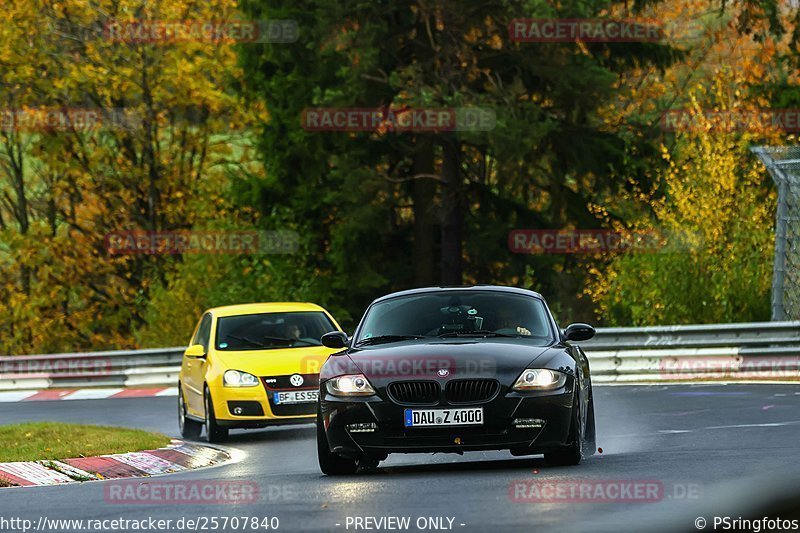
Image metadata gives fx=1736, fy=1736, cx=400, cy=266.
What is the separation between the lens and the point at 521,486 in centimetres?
1133

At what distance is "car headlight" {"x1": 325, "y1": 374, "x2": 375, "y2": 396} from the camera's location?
12.8 meters

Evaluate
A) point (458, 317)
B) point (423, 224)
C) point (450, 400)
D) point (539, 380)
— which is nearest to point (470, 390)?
point (450, 400)

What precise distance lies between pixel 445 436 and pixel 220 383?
7563 millimetres

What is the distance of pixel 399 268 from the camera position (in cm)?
4509

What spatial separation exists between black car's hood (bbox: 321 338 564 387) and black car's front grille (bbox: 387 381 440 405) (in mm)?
48

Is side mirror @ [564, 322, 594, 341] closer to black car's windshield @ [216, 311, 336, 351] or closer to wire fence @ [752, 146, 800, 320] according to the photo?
black car's windshield @ [216, 311, 336, 351]

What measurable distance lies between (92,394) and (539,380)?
21.9 m

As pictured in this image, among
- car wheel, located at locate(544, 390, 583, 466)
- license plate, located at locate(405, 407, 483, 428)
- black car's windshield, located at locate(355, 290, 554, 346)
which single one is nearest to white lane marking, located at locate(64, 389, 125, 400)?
black car's windshield, located at locate(355, 290, 554, 346)

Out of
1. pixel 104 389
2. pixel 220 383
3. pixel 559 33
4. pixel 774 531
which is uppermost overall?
pixel 559 33

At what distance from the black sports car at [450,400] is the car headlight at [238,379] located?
6.24 metres

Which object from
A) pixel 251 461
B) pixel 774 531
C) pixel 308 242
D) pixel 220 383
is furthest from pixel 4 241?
pixel 774 531

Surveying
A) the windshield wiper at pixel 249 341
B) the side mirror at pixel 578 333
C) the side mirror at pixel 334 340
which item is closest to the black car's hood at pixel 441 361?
the side mirror at pixel 578 333

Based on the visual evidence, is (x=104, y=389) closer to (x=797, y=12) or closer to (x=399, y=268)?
(x=399, y=268)

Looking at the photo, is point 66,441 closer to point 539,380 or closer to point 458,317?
point 458,317
